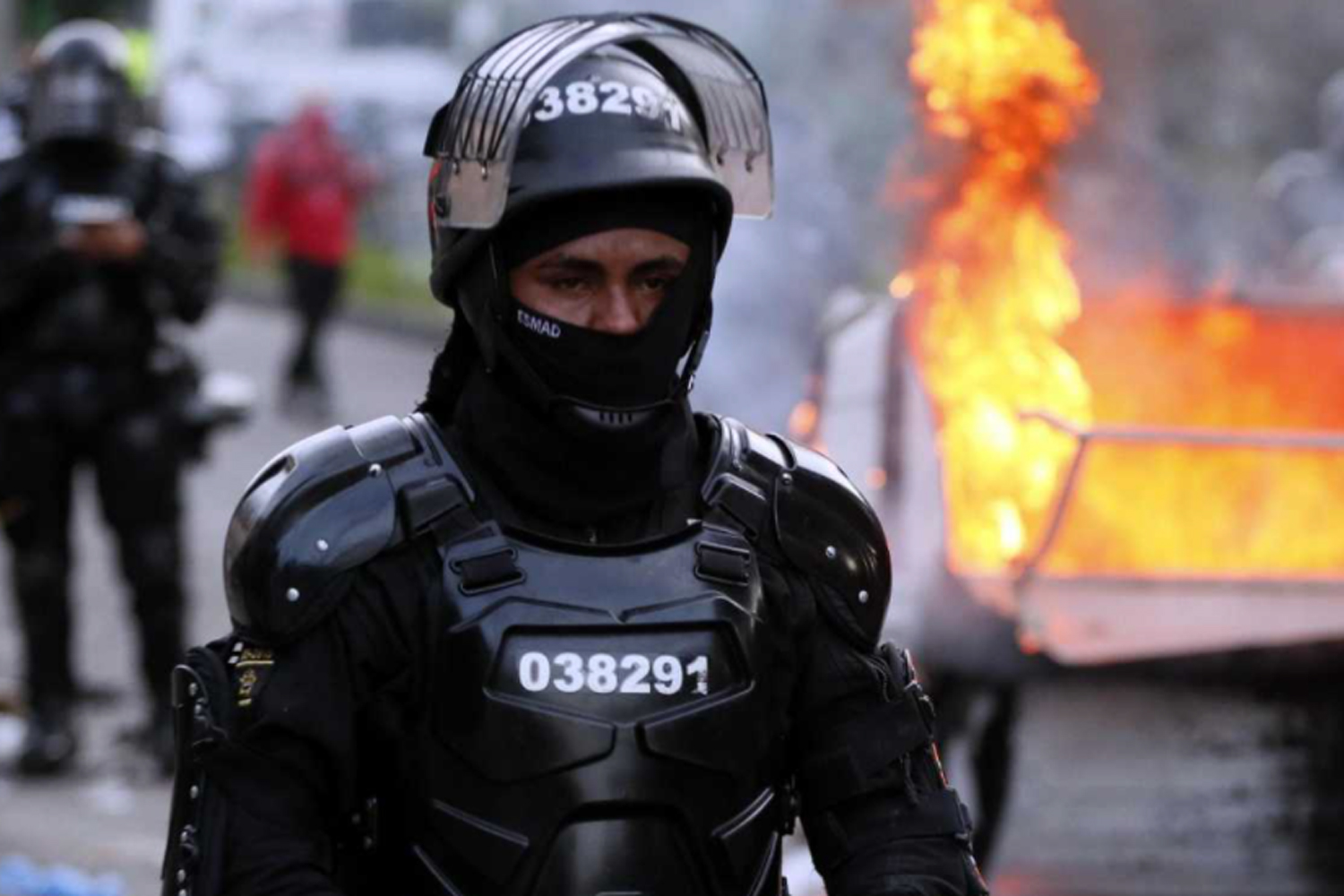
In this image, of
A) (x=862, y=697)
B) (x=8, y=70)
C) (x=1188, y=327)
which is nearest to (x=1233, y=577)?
(x=1188, y=327)

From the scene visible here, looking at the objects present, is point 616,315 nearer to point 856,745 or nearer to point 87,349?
point 856,745

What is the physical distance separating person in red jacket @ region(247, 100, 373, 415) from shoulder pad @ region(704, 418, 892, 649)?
13.5 m

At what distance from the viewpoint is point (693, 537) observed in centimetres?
315

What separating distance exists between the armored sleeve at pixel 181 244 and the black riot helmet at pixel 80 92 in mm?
281

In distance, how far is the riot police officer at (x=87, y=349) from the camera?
838 cm

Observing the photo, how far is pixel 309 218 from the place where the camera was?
16.7 metres

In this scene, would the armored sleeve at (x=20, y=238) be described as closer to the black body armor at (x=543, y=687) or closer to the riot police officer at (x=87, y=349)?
the riot police officer at (x=87, y=349)

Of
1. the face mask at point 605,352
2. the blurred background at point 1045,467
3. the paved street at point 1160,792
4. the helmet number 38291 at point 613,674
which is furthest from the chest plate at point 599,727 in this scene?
the paved street at point 1160,792

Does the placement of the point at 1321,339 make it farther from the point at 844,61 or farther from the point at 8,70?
the point at 8,70

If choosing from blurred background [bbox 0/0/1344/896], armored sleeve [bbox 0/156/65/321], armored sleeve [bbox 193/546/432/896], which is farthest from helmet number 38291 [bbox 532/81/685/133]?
armored sleeve [bbox 0/156/65/321]

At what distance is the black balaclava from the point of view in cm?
309

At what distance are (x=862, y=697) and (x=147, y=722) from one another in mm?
6056

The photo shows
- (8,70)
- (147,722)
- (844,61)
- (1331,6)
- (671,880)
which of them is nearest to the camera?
(671,880)

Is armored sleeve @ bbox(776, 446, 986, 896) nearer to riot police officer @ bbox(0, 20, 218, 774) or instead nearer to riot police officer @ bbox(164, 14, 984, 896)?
riot police officer @ bbox(164, 14, 984, 896)
